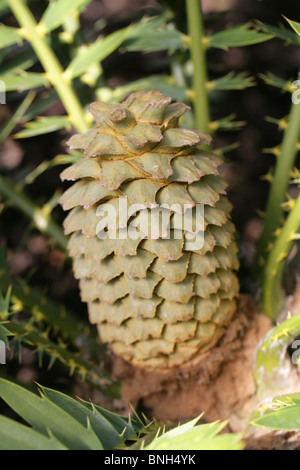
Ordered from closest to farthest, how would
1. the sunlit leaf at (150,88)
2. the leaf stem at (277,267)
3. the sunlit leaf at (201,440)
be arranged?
1. the sunlit leaf at (201,440)
2. the leaf stem at (277,267)
3. the sunlit leaf at (150,88)

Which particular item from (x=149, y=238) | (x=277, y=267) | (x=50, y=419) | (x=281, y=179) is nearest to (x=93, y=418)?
(x=50, y=419)

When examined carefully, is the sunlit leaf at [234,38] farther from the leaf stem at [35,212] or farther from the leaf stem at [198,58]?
the leaf stem at [35,212]

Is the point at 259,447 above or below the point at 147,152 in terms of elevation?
below

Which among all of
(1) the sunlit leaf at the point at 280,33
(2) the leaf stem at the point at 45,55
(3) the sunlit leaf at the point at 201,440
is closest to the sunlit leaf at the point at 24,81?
(2) the leaf stem at the point at 45,55

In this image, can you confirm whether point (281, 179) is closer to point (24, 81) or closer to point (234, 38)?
point (234, 38)

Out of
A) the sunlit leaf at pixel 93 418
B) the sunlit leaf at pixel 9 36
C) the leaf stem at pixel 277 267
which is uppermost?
the sunlit leaf at pixel 9 36
